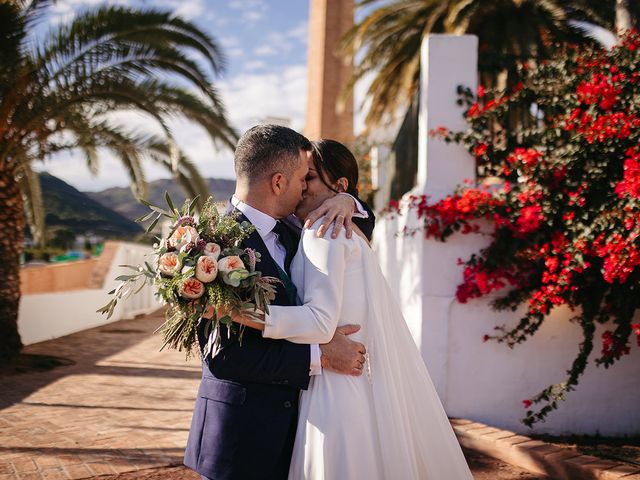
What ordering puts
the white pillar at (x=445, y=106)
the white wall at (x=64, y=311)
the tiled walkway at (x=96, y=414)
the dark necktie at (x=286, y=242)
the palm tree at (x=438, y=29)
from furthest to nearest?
1. the white wall at (x=64, y=311)
2. the palm tree at (x=438, y=29)
3. the white pillar at (x=445, y=106)
4. the tiled walkway at (x=96, y=414)
5. the dark necktie at (x=286, y=242)

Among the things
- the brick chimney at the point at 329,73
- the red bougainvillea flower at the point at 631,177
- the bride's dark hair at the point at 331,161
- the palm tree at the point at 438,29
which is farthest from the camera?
the brick chimney at the point at 329,73

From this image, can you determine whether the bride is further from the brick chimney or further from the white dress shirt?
the brick chimney

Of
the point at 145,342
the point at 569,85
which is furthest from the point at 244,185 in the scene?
the point at 145,342

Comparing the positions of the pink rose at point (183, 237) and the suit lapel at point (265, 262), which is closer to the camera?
the pink rose at point (183, 237)

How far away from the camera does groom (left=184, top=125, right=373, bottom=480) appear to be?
220 cm

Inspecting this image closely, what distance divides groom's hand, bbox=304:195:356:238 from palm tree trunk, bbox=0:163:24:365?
7.16m

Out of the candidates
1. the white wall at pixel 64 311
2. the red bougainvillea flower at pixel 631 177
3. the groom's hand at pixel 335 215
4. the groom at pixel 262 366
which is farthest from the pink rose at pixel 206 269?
the white wall at pixel 64 311

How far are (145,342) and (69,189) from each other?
3.81 metres

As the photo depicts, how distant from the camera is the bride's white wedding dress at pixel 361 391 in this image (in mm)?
2205

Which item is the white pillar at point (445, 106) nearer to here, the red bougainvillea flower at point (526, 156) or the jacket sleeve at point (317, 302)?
the red bougainvillea flower at point (526, 156)

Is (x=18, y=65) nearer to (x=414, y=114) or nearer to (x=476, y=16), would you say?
(x=414, y=114)

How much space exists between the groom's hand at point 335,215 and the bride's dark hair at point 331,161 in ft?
0.80

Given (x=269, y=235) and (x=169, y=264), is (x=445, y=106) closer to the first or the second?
(x=269, y=235)

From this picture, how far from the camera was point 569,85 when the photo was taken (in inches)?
204
